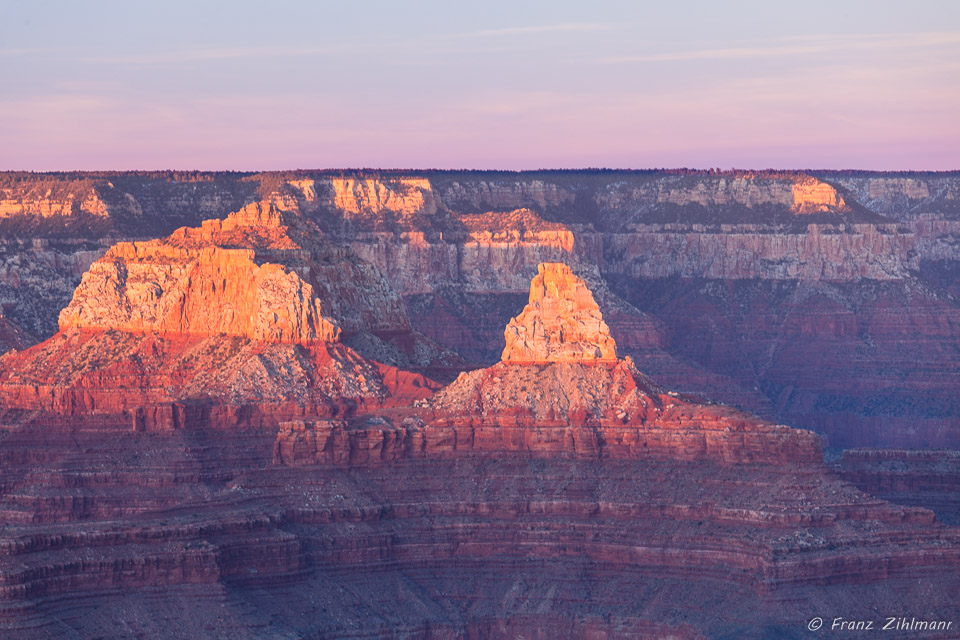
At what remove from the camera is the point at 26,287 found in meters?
183

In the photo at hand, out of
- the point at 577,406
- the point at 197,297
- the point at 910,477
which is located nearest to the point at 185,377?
the point at 197,297

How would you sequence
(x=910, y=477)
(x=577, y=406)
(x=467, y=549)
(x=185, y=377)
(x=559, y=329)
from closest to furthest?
1. (x=467, y=549)
2. (x=577, y=406)
3. (x=559, y=329)
4. (x=910, y=477)
5. (x=185, y=377)

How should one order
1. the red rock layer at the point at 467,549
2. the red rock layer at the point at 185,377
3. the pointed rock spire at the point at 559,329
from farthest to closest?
the red rock layer at the point at 185,377
the pointed rock spire at the point at 559,329
the red rock layer at the point at 467,549

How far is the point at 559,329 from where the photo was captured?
129125 mm

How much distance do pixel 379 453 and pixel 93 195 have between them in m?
75.4

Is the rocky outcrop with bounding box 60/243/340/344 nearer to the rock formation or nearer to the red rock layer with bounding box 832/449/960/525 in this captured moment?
the rock formation

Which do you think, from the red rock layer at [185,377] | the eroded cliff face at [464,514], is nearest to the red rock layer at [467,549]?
the eroded cliff face at [464,514]

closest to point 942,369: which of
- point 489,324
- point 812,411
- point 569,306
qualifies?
point 812,411

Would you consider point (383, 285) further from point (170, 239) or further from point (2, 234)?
point (2, 234)

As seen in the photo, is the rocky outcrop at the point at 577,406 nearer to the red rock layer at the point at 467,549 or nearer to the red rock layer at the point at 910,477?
the red rock layer at the point at 467,549

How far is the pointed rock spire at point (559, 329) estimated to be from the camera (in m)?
128

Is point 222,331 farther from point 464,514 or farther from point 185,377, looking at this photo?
point 464,514

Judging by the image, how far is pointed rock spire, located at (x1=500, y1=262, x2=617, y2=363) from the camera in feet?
421

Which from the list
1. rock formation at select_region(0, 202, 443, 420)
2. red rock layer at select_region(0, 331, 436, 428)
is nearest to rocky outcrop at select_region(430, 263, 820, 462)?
red rock layer at select_region(0, 331, 436, 428)
